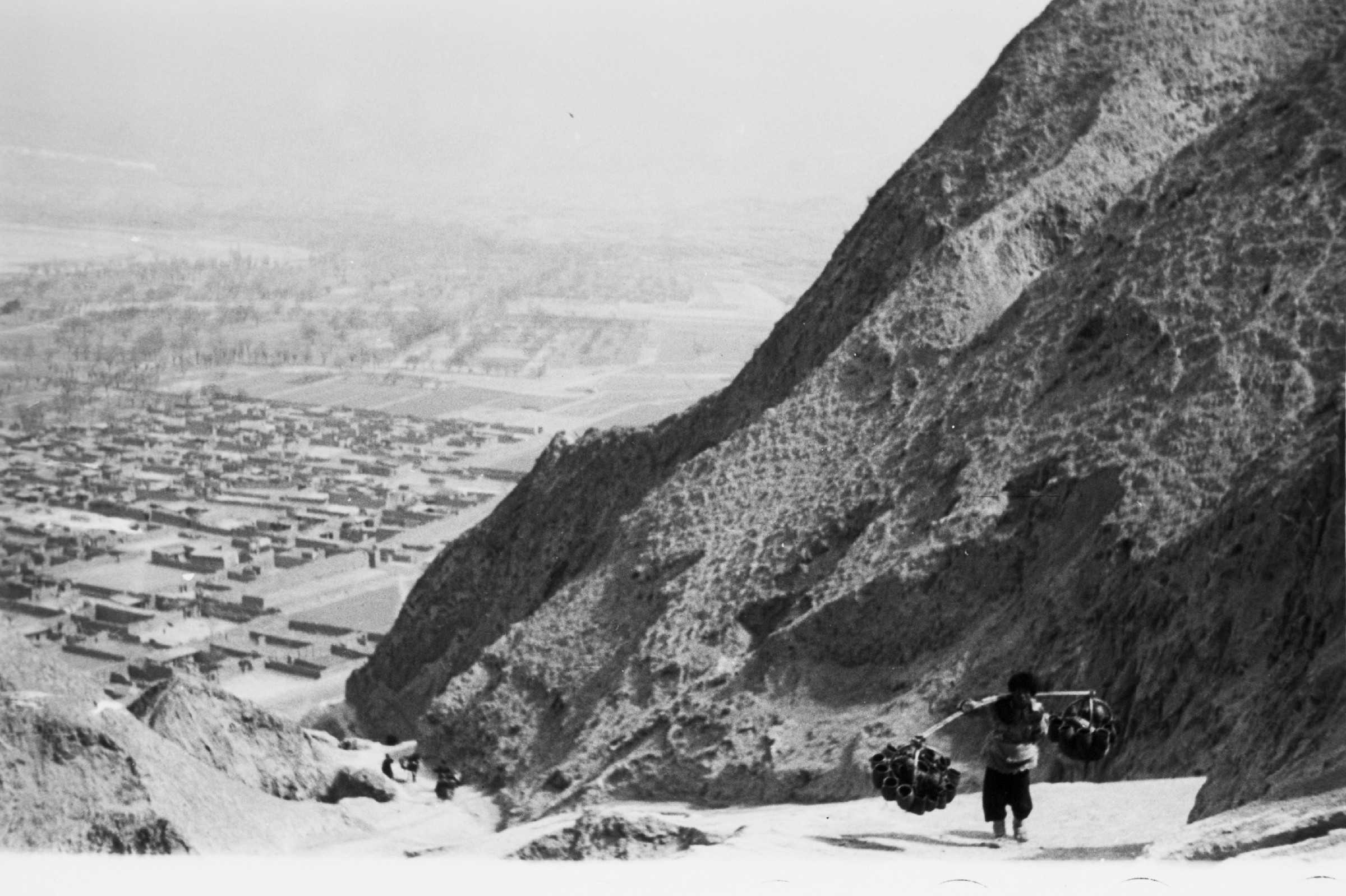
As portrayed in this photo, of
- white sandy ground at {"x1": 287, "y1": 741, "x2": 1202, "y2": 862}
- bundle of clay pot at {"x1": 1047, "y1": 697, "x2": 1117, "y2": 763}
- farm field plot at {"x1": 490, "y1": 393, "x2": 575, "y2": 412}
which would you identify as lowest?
white sandy ground at {"x1": 287, "y1": 741, "x2": 1202, "y2": 862}

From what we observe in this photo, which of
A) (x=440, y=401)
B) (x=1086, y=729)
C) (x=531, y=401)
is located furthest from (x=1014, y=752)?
(x=440, y=401)

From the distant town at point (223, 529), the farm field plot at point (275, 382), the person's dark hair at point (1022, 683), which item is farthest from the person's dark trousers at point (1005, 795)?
the farm field plot at point (275, 382)

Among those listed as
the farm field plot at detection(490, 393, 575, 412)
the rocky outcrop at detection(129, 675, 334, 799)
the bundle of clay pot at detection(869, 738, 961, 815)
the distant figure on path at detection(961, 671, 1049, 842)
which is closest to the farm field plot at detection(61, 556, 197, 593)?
the rocky outcrop at detection(129, 675, 334, 799)

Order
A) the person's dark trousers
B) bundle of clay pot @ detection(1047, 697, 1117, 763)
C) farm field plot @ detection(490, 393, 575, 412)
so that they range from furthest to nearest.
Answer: farm field plot @ detection(490, 393, 575, 412), bundle of clay pot @ detection(1047, 697, 1117, 763), the person's dark trousers

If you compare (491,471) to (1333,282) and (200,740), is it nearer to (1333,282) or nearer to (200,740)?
(200,740)

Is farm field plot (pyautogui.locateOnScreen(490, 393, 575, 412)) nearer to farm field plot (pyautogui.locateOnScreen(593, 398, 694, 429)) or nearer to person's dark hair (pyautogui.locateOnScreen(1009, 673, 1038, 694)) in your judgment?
farm field plot (pyautogui.locateOnScreen(593, 398, 694, 429))

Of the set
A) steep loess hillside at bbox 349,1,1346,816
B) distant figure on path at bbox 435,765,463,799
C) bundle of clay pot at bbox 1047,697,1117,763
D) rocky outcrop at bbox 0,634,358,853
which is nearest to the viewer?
bundle of clay pot at bbox 1047,697,1117,763

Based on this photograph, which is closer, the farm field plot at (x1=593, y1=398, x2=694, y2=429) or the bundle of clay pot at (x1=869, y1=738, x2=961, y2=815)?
the bundle of clay pot at (x1=869, y1=738, x2=961, y2=815)

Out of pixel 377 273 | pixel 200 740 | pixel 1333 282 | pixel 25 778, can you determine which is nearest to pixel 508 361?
pixel 377 273
